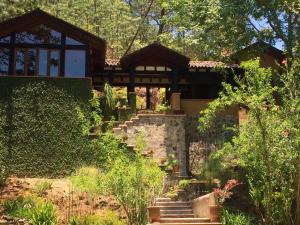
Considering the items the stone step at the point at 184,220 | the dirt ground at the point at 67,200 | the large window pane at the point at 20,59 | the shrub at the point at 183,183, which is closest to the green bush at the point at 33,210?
the dirt ground at the point at 67,200

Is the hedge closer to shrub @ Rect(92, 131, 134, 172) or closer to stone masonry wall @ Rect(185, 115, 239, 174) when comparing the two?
shrub @ Rect(92, 131, 134, 172)

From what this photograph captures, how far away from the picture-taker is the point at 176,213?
57.2 ft

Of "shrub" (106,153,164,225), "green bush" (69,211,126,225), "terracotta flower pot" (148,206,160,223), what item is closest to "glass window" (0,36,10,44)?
"shrub" (106,153,164,225)

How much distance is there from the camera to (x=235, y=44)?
63.7 ft

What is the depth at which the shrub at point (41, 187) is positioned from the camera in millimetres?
16828

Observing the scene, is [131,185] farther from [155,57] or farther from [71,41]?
[155,57]

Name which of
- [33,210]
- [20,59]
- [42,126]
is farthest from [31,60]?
[33,210]

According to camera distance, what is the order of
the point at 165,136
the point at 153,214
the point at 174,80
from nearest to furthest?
the point at 153,214 < the point at 165,136 < the point at 174,80

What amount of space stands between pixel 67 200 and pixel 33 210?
1.96m

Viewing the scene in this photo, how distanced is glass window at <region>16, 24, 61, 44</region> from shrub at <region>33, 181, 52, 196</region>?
7.26 m

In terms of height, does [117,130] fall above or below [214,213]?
above

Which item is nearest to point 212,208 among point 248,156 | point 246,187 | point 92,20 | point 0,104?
point 248,156

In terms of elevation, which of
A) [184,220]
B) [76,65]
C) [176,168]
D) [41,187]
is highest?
[76,65]

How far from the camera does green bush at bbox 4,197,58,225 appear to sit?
14195mm
